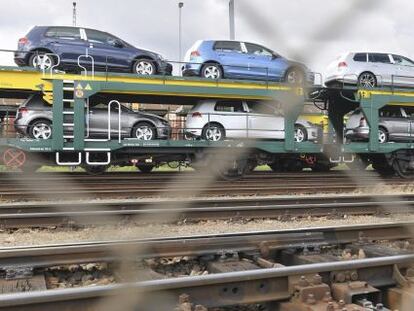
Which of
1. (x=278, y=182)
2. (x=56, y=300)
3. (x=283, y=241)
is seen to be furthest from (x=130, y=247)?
(x=278, y=182)

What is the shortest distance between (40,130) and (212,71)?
206 inches

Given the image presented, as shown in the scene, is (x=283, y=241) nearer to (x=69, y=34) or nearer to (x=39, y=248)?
(x=39, y=248)

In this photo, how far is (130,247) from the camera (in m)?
1.30

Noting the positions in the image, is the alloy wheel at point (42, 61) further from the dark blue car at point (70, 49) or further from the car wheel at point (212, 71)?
the car wheel at point (212, 71)

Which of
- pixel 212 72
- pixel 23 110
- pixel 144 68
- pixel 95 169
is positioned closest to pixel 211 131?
pixel 212 72

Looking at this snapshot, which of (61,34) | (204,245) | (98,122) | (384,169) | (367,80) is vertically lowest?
(204,245)

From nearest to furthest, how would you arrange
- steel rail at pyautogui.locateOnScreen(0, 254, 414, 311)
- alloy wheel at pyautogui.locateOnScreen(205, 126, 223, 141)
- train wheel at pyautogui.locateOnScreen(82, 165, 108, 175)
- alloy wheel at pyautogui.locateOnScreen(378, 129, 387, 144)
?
steel rail at pyautogui.locateOnScreen(0, 254, 414, 311)
alloy wheel at pyautogui.locateOnScreen(205, 126, 223, 141)
train wheel at pyautogui.locateOnScreen(82, 165, 108, 175)
alloy wheel at pyautogui.locateOnScreen(378, 129, 387, 144)

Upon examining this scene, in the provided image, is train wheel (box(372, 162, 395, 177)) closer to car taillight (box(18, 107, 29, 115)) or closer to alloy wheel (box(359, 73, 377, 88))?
alloy wheel (box(359, 73, 377, 88))

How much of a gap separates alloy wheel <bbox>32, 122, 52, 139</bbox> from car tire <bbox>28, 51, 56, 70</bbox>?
1.57m

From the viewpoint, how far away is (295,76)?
136 cm

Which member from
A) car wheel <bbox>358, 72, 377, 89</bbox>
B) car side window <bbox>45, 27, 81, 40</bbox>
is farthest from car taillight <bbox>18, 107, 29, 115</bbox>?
car wheel <bbox>358, 72, 377, 89</bbox>

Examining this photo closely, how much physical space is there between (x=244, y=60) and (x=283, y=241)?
10.2 m

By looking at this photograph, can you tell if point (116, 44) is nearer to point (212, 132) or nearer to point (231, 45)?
point (212, 132)

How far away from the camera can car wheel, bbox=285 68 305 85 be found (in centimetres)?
135
